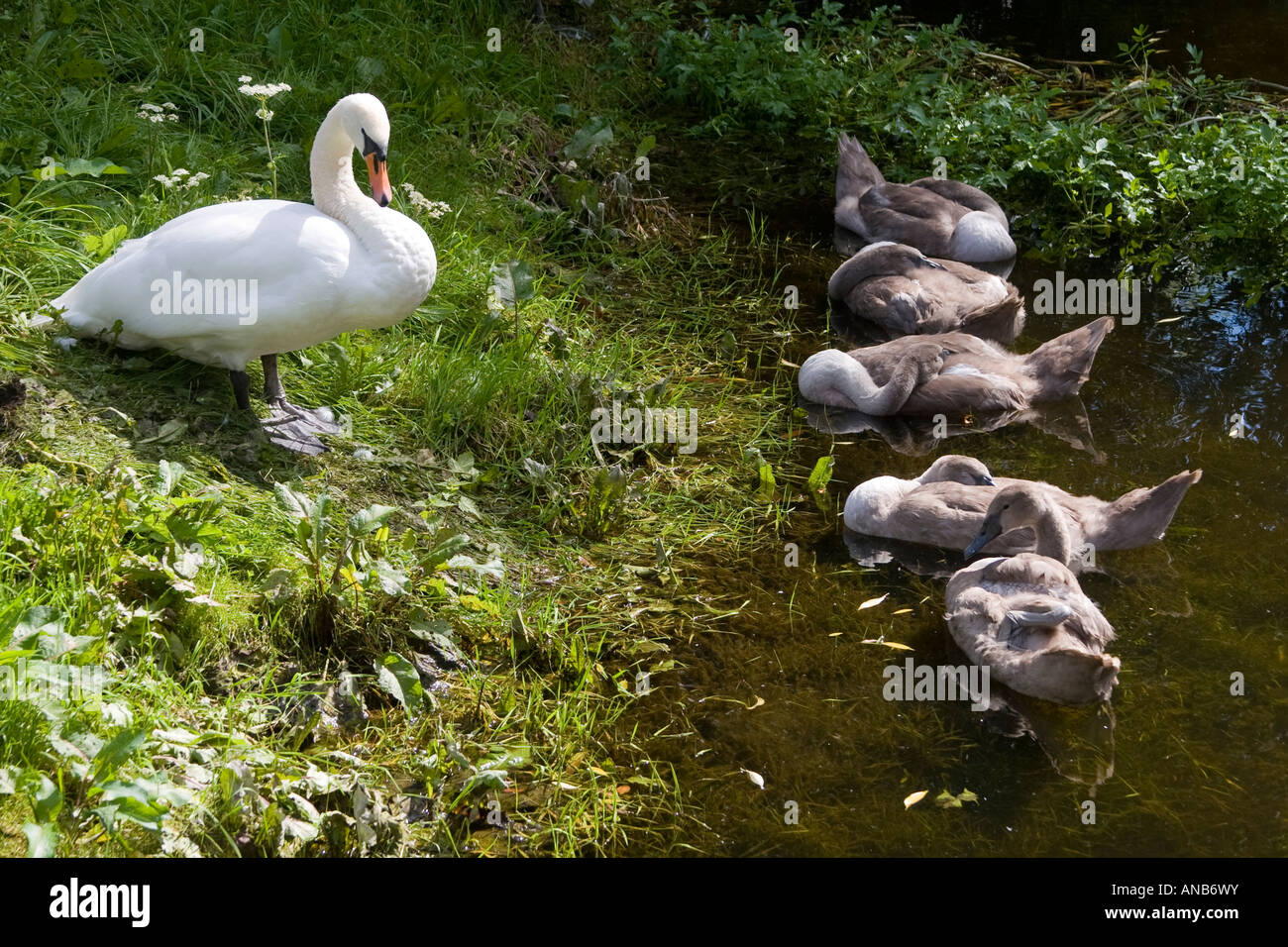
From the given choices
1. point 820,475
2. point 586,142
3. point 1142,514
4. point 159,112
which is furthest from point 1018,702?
point 159,112

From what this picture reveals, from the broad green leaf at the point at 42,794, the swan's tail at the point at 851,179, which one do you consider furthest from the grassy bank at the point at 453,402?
the swan's tail at the point at 851,179

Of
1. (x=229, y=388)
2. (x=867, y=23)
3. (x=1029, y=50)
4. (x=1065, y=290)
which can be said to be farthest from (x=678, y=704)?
(x=1029, y=50)

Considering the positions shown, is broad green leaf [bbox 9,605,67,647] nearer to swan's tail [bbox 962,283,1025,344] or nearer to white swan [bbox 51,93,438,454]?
white swan [bbox 51,93,438,454]

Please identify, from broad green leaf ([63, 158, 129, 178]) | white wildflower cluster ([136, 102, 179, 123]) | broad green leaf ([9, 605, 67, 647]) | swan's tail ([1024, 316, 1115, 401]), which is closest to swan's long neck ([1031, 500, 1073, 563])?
swan's tail ([1024, 316, 1115, 401])

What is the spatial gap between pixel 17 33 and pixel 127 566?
13.7 ft

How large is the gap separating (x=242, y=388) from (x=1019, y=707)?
301 centimetres

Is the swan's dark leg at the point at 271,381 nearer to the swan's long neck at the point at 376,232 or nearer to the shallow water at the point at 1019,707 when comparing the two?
the swan's long neck at the point at 376,232

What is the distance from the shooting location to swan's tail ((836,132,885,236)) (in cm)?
766

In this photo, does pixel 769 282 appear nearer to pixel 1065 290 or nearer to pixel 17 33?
pixel 1065 290

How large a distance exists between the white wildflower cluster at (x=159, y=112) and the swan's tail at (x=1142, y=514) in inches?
175

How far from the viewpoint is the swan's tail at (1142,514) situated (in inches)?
193

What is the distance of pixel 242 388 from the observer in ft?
16.0

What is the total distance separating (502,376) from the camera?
5480 millimetres

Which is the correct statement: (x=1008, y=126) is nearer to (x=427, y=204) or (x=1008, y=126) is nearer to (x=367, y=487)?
(x=427, y=204)
